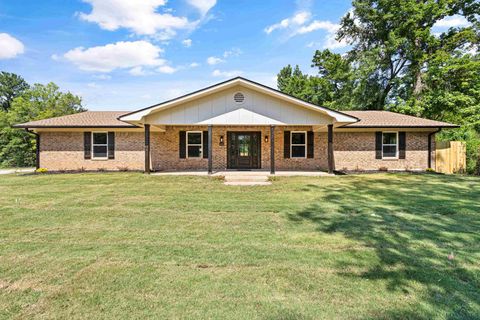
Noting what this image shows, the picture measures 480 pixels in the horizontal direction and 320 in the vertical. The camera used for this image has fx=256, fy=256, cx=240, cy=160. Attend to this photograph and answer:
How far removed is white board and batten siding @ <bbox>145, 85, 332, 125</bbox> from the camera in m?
11.7

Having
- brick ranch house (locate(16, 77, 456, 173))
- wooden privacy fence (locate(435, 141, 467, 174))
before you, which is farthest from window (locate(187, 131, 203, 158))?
wooden privacy fence (locate(435, 141, 467, 174))

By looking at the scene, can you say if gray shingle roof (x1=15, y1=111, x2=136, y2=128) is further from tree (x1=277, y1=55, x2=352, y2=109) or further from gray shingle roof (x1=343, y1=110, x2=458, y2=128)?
tree (x1=277, y1=55, x2=352, y2=109)

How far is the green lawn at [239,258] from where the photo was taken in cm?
233

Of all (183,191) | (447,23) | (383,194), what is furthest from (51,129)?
(447,23)

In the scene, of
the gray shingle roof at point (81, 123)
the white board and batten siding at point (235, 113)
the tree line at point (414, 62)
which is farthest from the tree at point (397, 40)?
the gray shingle roof at point (81, 123)

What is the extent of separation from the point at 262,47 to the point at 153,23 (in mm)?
7104

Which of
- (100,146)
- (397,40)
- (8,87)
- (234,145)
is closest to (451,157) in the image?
(397,40)

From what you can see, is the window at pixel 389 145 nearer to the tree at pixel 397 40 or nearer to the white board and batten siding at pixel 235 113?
the white board and batten siding at pixel 235 113

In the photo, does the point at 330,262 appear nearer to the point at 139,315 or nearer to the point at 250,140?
the point at 139,315

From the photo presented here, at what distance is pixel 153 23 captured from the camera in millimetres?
14742

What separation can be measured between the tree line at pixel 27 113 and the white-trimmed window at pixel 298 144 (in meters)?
22.5

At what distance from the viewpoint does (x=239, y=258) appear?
131 inches

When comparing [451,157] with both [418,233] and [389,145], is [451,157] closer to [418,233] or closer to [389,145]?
[389,145]

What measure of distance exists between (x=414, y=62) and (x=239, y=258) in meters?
23.4
